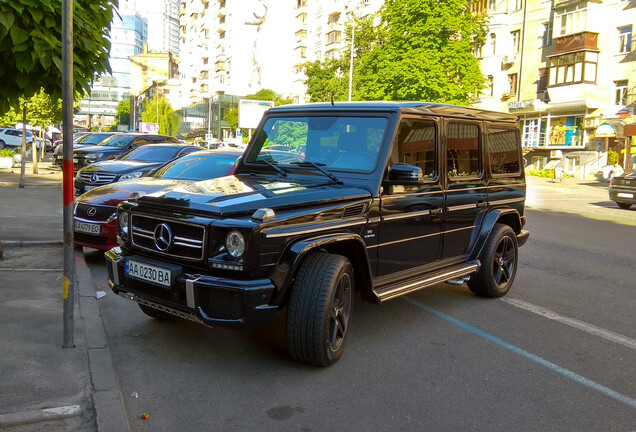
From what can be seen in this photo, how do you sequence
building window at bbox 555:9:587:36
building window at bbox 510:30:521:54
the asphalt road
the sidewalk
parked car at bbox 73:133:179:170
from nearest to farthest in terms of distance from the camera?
the sidewalk → the asphalt road → parked car at bbox 73:133:179:170 → building window at bbox 555:9:587:36 → building window at bbox 510:30:521:54

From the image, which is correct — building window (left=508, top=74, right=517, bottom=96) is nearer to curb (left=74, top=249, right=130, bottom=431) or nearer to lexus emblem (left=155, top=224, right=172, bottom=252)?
curb (left=74, top=249, right=130, bottom=431)

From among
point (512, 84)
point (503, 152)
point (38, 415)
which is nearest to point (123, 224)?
point (38, 415)

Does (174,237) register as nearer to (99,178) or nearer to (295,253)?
(295,253)

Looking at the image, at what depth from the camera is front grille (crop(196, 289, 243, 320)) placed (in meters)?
3.95

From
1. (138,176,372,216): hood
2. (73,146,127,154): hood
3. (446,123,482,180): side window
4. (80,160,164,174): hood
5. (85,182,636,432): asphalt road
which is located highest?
(446,123,482,180): side window

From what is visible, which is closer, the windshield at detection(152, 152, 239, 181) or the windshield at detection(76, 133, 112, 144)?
the windshield at detection(152, 152, 239, 181)

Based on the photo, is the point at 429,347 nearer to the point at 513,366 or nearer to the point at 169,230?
→ the point at 513,366

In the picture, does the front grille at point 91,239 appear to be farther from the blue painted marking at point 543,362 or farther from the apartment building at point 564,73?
the apartment building at point 564,73

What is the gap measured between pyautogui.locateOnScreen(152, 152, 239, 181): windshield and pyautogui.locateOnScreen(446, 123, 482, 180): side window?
12.4 ft

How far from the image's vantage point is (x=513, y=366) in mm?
4652

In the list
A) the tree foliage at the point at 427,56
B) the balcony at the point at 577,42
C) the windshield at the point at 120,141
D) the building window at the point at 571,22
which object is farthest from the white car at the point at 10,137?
the building window at the point at 571,22

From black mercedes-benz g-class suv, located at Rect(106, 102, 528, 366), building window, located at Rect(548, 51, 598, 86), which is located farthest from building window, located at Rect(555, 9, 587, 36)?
black mercedes-benz g-class suv, located at Rect(106, 102, 528, 366)

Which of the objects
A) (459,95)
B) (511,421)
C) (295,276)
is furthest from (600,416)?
(459,95)

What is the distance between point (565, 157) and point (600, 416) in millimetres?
39833
